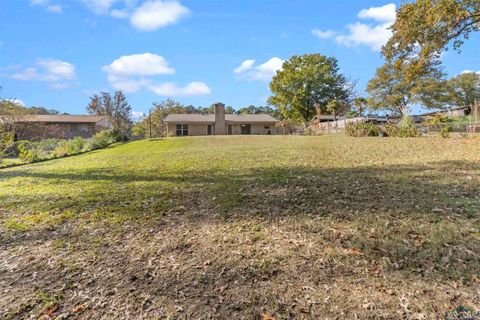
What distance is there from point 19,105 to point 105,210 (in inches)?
945

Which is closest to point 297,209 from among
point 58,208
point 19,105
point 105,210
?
point 105,210

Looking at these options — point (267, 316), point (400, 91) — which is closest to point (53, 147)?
point (267, 316)

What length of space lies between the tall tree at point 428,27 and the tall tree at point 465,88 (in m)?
36.5

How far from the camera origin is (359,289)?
220 centimetres

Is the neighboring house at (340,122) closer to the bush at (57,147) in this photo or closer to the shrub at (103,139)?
the shrub at (103,139)

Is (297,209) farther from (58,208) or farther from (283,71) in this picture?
(283,71)

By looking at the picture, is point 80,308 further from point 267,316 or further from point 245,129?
point 245,129

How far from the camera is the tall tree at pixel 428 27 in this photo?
1058 cm

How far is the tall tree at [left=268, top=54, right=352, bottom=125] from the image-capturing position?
3916 centimetres

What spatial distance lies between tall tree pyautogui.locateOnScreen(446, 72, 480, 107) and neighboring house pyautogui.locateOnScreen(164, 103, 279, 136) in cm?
2877

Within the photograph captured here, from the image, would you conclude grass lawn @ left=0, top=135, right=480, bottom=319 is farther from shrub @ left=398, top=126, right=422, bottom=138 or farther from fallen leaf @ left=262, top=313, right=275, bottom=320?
shrub @ left=398, top=126, right=422, bottom=138

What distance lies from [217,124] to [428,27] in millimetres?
24823

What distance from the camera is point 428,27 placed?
1152 cm

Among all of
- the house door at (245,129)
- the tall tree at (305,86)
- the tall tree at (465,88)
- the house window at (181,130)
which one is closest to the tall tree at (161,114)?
the house window at (181,130)
